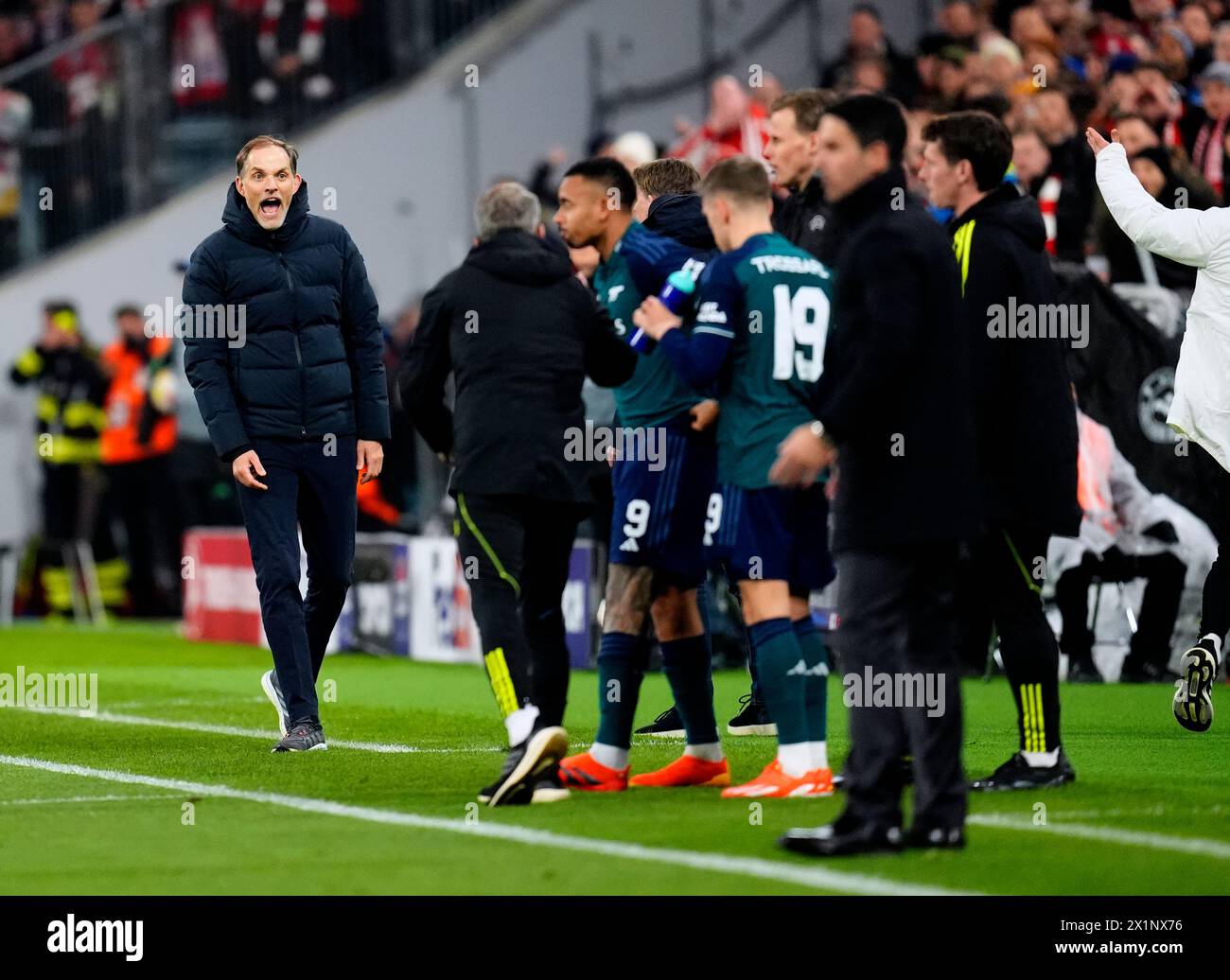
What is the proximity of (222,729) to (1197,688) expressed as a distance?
13.9 ft

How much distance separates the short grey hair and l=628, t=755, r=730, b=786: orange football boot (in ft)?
6.21

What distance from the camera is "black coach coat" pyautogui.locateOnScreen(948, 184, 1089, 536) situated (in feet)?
25.0

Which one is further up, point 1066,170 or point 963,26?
point 963,26

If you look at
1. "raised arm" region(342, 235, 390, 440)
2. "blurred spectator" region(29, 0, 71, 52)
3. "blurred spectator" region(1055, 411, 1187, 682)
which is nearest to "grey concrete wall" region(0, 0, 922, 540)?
"blurred spectator" region(29, 0, 71, 52)

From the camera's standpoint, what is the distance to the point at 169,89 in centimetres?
2109

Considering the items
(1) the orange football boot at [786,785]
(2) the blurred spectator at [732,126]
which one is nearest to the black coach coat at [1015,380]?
(1) the orange football boot at [786,785]

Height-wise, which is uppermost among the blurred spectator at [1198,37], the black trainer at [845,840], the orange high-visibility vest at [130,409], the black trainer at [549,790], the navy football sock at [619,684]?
the blurred spectator at [1198,37]

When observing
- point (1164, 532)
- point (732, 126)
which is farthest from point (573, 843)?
point (732, 126)

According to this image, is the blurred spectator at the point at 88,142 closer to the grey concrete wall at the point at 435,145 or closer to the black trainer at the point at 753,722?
the grey concrete wall at the point at 435,145

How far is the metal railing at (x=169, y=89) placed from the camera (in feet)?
69.5

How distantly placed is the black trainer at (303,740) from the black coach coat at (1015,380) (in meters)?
3.03

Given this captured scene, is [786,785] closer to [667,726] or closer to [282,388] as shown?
[667,726]

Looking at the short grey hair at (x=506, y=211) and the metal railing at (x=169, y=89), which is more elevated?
the metal railing at (x=169, y=89)
